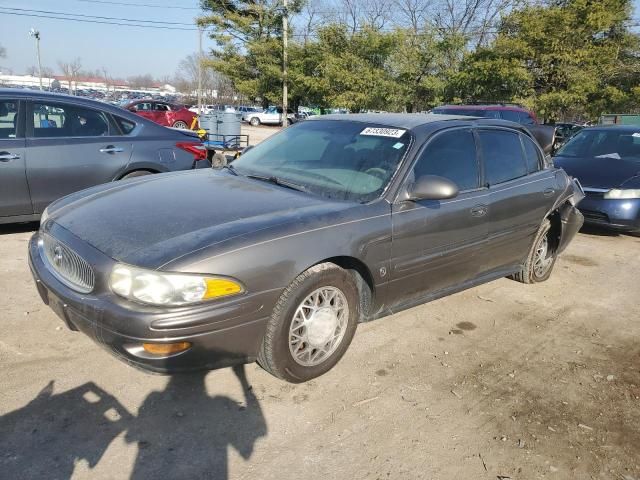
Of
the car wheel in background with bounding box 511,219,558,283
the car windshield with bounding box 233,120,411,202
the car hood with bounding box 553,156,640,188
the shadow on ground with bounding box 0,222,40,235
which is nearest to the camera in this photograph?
the car windshield with bounding box 233,120,411,202

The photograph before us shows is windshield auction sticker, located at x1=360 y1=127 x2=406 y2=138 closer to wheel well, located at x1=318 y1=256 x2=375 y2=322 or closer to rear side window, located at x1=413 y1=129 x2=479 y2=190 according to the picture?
rear side window, located at x1=413 y1=129 x2=479 y2=190

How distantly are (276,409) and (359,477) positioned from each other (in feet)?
2.09

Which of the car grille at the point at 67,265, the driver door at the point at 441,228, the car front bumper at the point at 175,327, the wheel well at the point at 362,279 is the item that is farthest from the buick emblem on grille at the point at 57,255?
the driver door at the point at 441,228

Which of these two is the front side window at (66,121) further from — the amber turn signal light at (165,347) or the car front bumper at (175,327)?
the amber turn signal light at (165,347)

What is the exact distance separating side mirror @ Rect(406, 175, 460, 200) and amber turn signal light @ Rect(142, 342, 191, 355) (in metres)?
1.70

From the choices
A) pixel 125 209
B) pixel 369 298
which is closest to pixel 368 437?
pixel 369 298

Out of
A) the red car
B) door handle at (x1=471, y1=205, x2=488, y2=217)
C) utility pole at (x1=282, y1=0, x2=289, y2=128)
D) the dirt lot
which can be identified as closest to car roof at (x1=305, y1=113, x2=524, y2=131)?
door handle at (x1=471, y1=205, x2=488, y2=217)

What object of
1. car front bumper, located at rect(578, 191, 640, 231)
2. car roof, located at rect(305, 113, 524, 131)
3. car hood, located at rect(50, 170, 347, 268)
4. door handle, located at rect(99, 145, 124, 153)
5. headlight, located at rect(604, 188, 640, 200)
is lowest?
car front bumper, located at rect(578, 191, 640, 231)

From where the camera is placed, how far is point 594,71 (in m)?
21.0

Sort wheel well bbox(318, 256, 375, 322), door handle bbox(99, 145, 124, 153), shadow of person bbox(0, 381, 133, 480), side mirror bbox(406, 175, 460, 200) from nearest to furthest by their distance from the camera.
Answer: shadow of person bbox(0, 381, 133, 480) → wheel well bbox(318, 256, 375, 322) → side mirror bbox(406, 175, 460, 200) → door handle bbox(99, 145, 124, 153)

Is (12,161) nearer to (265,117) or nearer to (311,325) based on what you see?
(311,325)

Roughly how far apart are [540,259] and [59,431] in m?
4.32

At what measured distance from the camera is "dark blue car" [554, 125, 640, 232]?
6.80 m

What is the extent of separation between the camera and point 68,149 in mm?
5348
